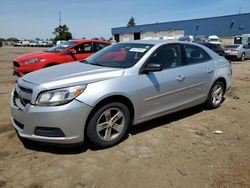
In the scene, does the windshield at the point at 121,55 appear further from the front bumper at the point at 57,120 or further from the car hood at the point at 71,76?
the front bumper at the point at 57,120

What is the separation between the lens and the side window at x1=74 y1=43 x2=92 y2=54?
884 cm

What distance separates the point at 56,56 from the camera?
8336mm

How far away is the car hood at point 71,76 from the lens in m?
3.46

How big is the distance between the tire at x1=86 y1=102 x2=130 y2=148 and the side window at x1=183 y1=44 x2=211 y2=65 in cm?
177

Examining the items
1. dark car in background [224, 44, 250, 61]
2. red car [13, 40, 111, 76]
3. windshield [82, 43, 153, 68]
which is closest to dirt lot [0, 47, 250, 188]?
windshield [82, 43, 153, 68]

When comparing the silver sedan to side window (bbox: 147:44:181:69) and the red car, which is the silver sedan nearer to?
side window (bbox: 147:44:181:69)

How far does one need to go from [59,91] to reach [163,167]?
5.53 feet

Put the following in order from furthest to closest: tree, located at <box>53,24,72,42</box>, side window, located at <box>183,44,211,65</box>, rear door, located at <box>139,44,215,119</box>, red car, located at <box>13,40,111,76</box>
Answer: tree, located at <box>53,24,72,42</box>, red car, located at <box>13,40,111,76</box>, side window, located at <box>183,44,211,65</box>, rear door, located at <box>139,44,215,119</box>

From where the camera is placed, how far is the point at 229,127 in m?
4.77

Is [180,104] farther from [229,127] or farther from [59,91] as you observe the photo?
[59,91]

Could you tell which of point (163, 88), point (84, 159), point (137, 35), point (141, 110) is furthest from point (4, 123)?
point (137, 35)

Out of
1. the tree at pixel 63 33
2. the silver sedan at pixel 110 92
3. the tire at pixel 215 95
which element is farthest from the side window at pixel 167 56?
the tree at pixel 63 33

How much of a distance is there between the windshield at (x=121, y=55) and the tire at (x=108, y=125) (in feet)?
2.54

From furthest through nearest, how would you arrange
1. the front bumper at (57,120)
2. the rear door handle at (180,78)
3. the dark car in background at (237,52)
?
1. the dark car in background at (237,52)
2. the rear door handle at (180,78)
3. the front bumper at (57,120)
